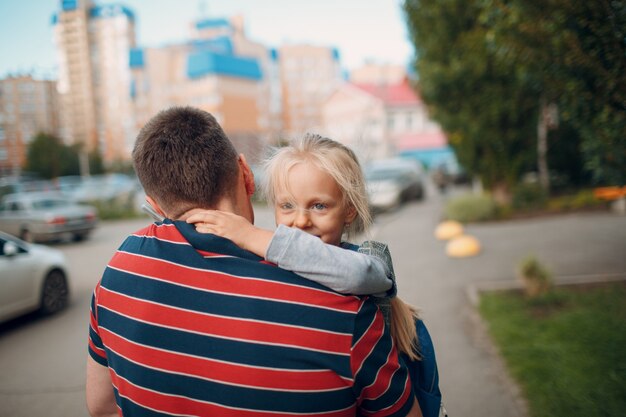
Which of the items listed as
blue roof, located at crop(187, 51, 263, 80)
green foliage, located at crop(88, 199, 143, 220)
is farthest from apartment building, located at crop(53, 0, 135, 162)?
blue roof, located at crop(187, 51, 263, 80)

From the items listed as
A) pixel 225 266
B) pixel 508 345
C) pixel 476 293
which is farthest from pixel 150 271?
pixel 476 293

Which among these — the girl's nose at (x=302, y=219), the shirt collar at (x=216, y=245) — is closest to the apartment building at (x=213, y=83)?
the girl's nose at (x=302, y=219)

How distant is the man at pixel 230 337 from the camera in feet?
4.23

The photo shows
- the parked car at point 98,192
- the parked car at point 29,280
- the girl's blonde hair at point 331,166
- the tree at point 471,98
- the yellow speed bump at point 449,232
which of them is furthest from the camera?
the parked car at point 98,192

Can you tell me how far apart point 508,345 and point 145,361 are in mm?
4495

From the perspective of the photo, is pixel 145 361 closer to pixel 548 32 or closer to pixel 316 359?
pixel 316 359

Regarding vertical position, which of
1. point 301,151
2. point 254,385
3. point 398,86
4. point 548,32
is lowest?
point 254,385

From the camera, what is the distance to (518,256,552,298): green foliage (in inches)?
248

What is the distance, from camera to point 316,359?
4.20ft

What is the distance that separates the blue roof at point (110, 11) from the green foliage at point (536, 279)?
31.2m

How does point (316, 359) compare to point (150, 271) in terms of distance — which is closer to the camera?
point (316, 359)

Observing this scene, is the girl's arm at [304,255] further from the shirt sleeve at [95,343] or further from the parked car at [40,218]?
the parked car at [40,218]

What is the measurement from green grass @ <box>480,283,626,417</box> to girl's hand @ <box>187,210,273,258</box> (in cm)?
319

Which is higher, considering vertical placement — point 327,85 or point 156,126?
point 327,85
